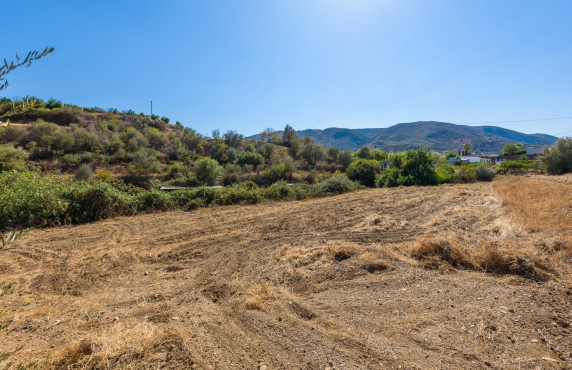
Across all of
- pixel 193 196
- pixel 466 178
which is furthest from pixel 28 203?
pixel 466 178

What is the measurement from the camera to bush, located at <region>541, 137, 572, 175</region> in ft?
68.8

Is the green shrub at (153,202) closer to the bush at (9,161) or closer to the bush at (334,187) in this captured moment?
the bush at (334,187)

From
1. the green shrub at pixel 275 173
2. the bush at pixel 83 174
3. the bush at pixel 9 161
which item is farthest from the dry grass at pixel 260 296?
the bush at pixel 9 161

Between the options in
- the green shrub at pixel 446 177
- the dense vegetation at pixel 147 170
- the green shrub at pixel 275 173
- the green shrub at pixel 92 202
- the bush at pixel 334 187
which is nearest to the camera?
the dense vegetation at pixel 147 170

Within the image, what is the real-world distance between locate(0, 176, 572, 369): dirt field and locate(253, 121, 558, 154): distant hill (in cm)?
11652

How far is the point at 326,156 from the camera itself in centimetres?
3031

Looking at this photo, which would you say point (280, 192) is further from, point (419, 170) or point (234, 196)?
point (419, 170)

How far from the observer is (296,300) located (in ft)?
12.2

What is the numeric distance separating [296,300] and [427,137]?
488ft

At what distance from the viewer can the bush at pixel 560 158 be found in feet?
68.8

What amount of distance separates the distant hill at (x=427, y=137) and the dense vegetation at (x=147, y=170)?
9773 cm

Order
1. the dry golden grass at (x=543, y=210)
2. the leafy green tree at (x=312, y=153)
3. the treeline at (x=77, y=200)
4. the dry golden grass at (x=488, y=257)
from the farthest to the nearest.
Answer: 1. the leafy green tree at (x=312, y=153)
2. the treeline at (x=77, y=200)
3. the dry golden grass at (x=543, y=210)
4. the dry golden grass at (x=488, y=257)

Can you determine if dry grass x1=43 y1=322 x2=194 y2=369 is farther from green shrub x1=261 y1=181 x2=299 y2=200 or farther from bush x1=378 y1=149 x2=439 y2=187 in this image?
bush x1=378 y1=149 x2=439 y2=187

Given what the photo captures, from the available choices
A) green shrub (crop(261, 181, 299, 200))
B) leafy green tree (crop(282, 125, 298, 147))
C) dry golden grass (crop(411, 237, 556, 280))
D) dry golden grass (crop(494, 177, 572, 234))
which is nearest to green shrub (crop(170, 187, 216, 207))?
green shrub (crop(261, 181, 299, 200))
